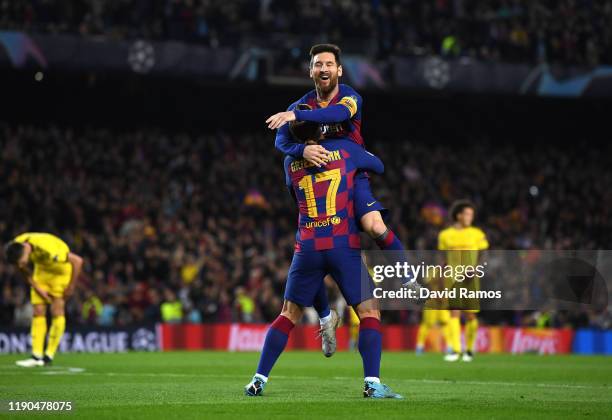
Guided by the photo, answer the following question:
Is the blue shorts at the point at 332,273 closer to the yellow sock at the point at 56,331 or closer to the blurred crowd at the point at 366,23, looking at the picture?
the yellow sock at the point at 56,331

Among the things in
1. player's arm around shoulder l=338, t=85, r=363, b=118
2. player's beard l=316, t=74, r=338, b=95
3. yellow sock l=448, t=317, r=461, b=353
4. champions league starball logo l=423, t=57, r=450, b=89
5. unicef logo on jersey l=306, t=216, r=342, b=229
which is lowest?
yellow sock l=448, t=317, r=461, b=353

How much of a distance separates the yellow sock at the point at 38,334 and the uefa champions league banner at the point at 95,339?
722cm

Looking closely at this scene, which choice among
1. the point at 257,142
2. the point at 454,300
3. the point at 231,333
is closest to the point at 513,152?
the point at 257,142

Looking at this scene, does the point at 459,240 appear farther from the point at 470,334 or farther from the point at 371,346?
the point at 371,346

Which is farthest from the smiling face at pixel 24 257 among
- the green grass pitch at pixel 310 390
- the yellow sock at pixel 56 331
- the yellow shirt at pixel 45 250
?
the green grass pitch at pixel 310 390

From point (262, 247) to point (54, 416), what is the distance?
22.2 metres

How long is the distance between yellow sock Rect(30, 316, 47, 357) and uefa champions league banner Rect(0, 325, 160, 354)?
722 cm

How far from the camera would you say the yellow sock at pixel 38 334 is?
Result: 16484 mm

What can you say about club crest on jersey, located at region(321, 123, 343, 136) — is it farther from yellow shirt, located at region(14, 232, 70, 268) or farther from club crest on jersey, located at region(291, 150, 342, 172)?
yellow shirt, located at region(14, 232, 70, 268)

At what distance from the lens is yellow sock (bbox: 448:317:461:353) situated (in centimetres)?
1967

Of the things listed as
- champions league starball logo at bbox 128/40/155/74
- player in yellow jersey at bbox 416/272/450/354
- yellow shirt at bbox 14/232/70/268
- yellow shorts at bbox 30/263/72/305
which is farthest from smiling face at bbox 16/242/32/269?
champions league starball logo at bbox 128/40/155/74

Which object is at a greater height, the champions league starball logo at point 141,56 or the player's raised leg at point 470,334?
the champions league starball logo at point 141,56

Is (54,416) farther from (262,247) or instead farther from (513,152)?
(513,152)

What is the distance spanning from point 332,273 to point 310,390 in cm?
188
